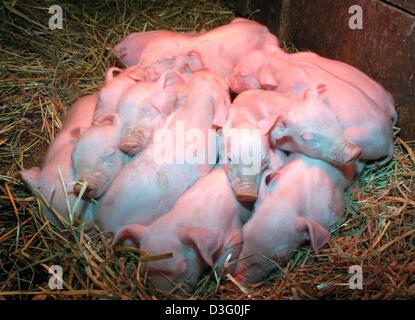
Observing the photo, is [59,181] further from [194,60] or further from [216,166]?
[194,60]

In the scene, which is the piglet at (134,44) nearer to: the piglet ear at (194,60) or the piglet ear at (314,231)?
the piglet ear at (194,60)

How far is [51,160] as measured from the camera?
239 centimetres

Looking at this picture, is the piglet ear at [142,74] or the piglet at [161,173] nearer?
the piglet at [161,173]

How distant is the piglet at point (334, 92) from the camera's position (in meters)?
2.38

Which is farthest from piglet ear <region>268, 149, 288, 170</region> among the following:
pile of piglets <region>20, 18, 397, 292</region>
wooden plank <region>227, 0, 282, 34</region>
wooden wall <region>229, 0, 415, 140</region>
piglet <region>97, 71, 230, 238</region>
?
wooden plank <region>227, 0, 282, 34</region>

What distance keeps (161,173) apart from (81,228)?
43cm

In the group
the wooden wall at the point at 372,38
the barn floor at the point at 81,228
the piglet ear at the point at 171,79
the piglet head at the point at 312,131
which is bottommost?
the barn floor at the point at 81,228

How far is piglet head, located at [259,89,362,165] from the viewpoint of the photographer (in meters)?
2.21

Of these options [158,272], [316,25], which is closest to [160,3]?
[316,25]

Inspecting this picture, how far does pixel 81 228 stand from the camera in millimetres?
2227

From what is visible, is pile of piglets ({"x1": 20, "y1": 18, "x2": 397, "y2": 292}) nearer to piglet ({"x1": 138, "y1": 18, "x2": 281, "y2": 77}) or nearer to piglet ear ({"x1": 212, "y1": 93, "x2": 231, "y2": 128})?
piglet ear ({"x1": 212, "y1": 93, "x2": 231, "y2": 128})

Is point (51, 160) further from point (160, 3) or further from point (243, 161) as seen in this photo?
point (160, 3)

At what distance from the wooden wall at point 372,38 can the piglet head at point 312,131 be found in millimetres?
561

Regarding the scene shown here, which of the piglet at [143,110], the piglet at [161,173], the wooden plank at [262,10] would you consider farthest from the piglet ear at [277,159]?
the wooden plank at [262,10]
